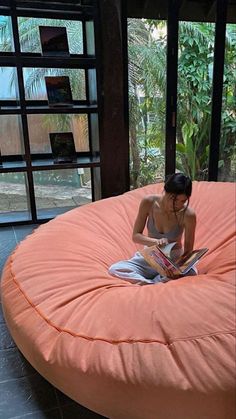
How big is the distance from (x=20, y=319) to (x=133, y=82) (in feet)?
7.79

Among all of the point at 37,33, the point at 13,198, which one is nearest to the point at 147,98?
the point at 37,33

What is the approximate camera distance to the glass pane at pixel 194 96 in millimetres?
3088

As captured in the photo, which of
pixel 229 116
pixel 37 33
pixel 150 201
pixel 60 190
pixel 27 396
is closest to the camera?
pixel 27 396

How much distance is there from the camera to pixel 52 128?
3.02 meters

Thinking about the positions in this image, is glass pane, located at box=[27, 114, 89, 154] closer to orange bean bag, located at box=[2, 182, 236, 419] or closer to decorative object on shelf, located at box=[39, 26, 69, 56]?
decorative object on shelf, located at box=[39, 26, 69, 56]

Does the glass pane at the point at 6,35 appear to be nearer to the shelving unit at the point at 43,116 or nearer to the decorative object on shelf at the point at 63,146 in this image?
the shelving unit at the point at 43,116

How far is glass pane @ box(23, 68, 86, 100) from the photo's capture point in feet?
9.30

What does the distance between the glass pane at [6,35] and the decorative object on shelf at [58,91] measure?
1.16 feet

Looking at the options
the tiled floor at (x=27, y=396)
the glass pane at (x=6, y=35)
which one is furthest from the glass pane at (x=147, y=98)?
the tiled floor at (x=27, y=396)

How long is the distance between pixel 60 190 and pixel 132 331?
2295 millimetres

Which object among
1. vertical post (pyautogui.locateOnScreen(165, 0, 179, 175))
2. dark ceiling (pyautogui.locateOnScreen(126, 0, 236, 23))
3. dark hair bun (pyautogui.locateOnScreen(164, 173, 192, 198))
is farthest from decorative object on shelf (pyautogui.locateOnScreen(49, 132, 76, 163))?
dark hair bun (pyautogui.locateOnScreen(164, 173, 192, 198))

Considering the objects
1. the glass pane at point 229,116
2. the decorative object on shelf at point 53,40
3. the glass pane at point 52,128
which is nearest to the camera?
the decorative object on shelf at point 53,40

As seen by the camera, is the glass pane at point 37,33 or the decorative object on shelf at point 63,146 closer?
the glass pane at point 37,33

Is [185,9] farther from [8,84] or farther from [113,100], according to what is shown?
[8,84]
